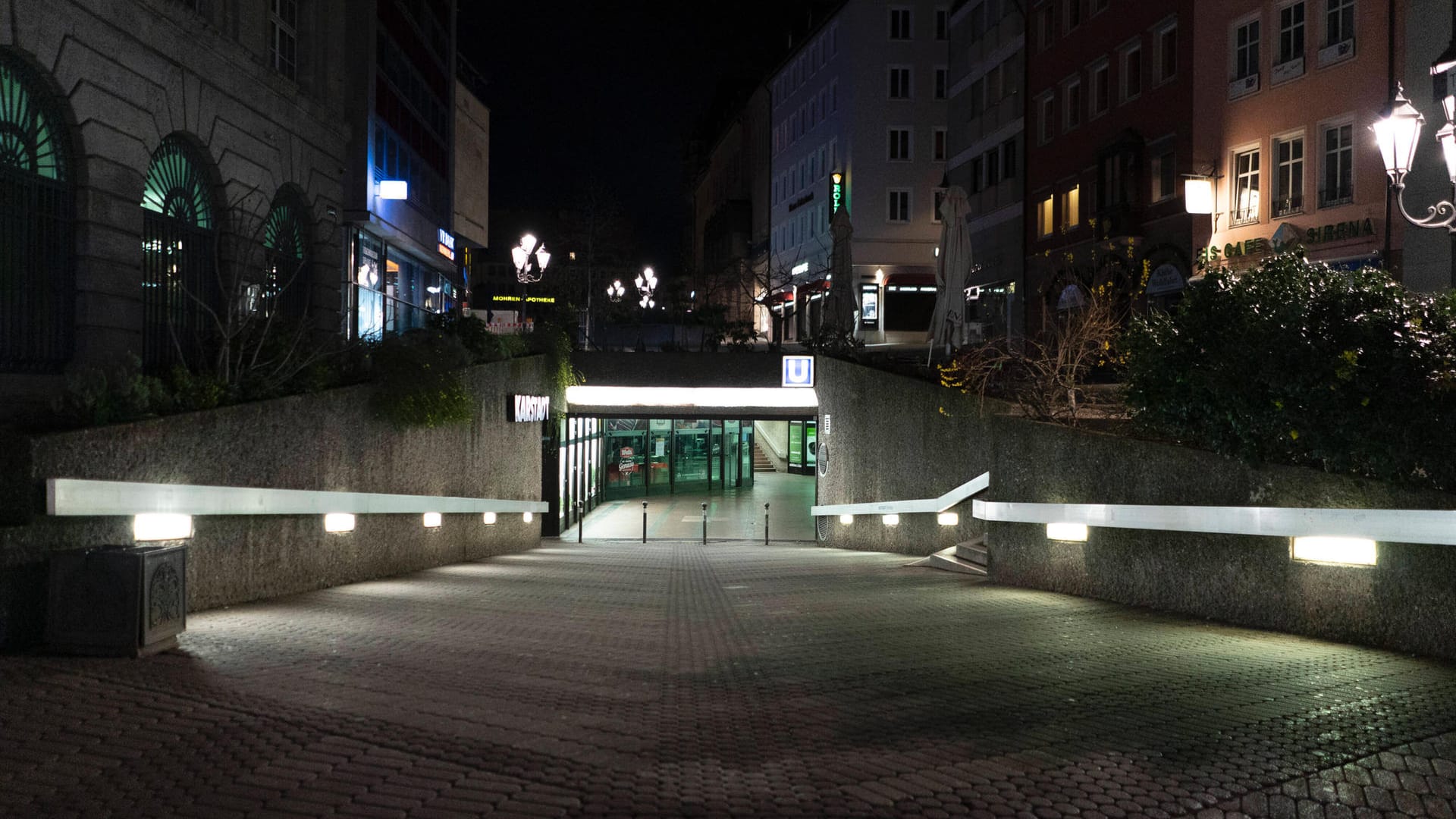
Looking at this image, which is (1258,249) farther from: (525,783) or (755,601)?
(525,783)

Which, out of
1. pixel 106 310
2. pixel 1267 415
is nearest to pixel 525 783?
pixel 1267 415

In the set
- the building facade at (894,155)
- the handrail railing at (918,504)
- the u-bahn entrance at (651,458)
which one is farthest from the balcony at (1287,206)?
the building facade at (894,155)

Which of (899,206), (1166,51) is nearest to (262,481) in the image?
(1166,51)

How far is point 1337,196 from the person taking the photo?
78.5ft

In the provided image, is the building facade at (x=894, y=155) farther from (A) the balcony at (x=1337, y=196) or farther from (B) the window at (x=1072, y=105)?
(A) the balcony at (x=1337, y=196)

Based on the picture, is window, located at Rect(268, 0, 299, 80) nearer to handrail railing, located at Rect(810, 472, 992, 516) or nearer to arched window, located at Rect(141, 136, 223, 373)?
arched window, located at Rect(141, 136, 223, 373)

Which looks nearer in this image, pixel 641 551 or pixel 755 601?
pixel 755 601

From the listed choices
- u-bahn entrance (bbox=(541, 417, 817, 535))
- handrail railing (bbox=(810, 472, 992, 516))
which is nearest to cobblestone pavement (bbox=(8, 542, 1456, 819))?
handrail railing (bbox=(810, 472, 992, 516))

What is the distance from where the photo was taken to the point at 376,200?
25859 millimetres

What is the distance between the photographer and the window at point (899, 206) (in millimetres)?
54250

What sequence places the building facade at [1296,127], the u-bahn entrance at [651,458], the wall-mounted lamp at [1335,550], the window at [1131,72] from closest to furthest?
the wall-mounted lamp at [1335,550] → the building facade at [1296,127] → the window at [1131,72] → the u-bahn entrance at [651,458]

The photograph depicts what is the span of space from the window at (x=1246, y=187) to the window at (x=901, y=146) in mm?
27983

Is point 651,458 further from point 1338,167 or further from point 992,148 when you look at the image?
point 1338,167

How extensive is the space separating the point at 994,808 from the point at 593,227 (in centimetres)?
5926
